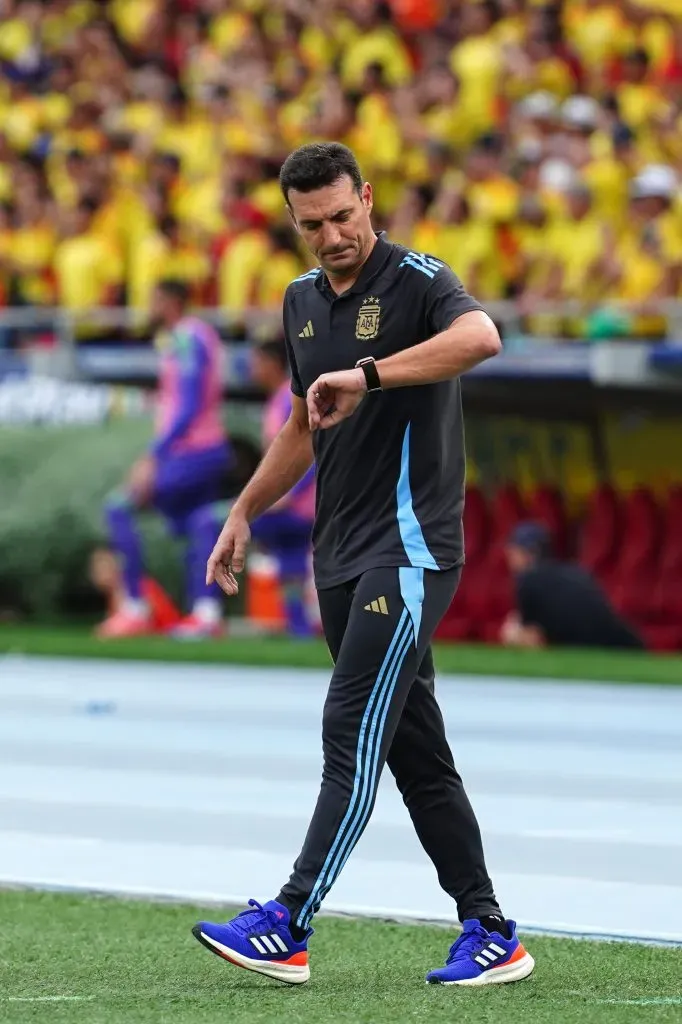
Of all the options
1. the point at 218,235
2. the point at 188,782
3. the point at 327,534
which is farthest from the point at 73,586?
the point at 327,534

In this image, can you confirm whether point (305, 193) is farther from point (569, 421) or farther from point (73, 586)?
point (73, 586)

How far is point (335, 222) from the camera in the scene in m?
5.09

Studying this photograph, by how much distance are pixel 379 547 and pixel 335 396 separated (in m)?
0.48

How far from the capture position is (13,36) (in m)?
25.8

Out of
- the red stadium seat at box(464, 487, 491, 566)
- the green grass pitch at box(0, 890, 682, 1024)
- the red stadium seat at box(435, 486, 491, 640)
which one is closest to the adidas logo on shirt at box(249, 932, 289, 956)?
the green grass pitch at box(0, 890, 682, 1024)

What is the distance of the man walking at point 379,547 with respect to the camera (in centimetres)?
502

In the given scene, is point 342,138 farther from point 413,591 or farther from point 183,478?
point 413,591

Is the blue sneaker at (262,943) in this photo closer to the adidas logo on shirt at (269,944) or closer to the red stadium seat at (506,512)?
the adidas logo on shirt at (269,944)

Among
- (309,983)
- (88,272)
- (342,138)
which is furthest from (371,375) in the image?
(88,272)

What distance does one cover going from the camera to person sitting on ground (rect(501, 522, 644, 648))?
14.4m

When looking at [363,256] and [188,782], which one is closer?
[363,256]

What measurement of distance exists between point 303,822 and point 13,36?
776 inches

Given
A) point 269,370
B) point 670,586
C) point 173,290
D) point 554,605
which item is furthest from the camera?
point 173,290

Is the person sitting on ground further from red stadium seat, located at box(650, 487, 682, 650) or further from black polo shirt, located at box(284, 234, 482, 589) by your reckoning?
black polo shirt, located at box(284, 234, 482, 589)
